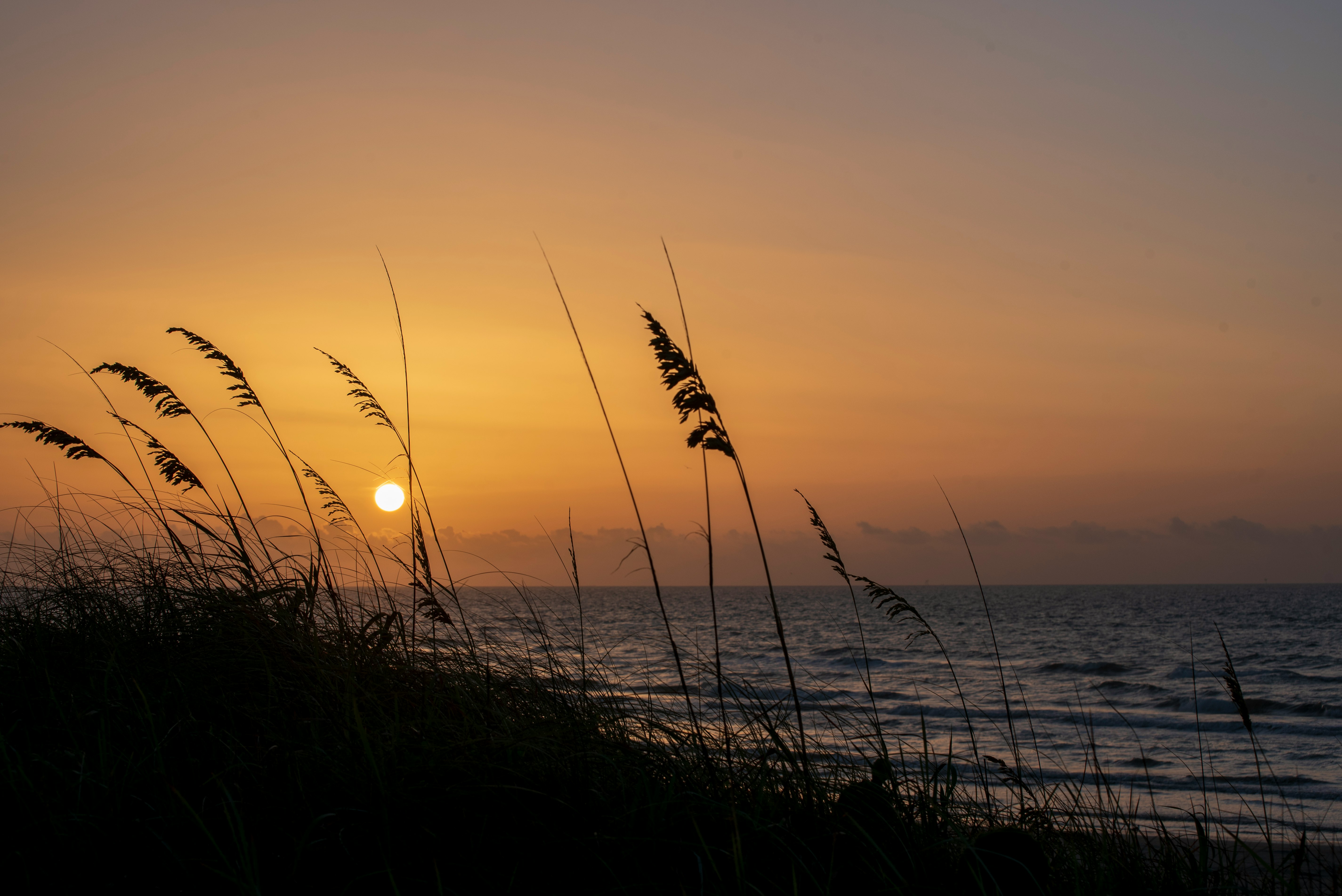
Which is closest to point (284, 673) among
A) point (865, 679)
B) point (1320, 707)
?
point (865, 679)

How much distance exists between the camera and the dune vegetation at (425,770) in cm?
191

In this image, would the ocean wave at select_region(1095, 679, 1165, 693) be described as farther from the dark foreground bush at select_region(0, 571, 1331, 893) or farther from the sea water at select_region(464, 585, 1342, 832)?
the dark foreground bush at select_region(0, 571, 1331, 893)

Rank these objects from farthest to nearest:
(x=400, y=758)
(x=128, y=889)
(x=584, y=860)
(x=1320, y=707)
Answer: (x=1320, y=707) < (x=400, y=758) < (x=584, y=860) < (x=128, y=889)

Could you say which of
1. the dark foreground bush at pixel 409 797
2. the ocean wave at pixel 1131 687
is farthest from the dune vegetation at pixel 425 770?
the ocean wave at pixel 1131 687

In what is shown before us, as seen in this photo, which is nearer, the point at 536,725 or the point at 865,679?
the point at 536,725

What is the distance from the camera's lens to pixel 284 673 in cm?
294

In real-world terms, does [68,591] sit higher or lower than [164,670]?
higher

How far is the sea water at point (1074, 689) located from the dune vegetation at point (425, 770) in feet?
0.91

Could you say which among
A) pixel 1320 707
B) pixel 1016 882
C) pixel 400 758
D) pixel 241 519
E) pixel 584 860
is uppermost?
pixel 241 519

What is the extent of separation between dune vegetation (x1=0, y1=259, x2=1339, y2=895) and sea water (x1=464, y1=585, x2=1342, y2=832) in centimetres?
28

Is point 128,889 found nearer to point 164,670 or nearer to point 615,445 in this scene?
point 164,670

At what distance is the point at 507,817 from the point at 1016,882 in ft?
4.37

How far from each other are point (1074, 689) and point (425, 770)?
1866cm

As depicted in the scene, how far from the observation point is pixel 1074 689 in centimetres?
1756
